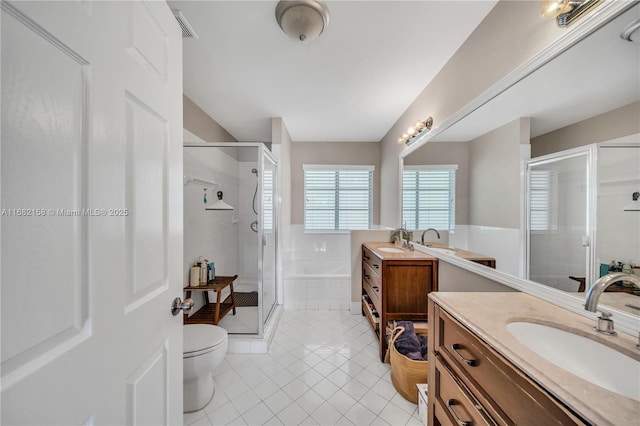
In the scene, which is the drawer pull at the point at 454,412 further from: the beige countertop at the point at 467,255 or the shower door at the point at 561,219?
the beige countertop at the point at 467,255

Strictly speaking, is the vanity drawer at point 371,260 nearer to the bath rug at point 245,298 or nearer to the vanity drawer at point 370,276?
the vanity drawer at point 370,276

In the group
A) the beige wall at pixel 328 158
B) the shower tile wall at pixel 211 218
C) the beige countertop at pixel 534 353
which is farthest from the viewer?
the beige wall at pixel 328 158

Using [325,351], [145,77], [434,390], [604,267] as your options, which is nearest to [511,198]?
[604,267]

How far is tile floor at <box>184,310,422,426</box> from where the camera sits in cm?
152

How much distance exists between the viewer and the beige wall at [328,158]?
4.06m

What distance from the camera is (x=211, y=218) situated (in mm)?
2766

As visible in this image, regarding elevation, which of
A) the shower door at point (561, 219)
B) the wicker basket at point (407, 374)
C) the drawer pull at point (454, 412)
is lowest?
the wicker basket at point (407, 374)

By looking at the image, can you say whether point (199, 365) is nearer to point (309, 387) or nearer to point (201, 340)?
point (201, 340)

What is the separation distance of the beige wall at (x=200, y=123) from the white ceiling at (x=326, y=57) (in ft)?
0.28

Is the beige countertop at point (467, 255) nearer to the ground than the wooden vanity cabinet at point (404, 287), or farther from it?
farther from it

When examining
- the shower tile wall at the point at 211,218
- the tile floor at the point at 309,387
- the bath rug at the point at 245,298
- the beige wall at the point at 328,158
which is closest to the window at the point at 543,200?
the tile floor at the point at 309,387

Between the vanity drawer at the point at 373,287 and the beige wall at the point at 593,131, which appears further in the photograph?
the vanity drawer at the point at 373,287

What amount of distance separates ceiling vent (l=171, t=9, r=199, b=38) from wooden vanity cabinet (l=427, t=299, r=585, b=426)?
2044 mm

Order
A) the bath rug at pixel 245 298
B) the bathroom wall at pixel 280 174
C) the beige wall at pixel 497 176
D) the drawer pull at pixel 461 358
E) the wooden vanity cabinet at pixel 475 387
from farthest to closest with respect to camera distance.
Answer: the bathroom wall at pixel 280 174, the bath rug at pixel 245 298, the beige wall at pixel 497 176, the drawer pull at pixel 461 358, the wooden vanity cabinet at pixel 475 387
